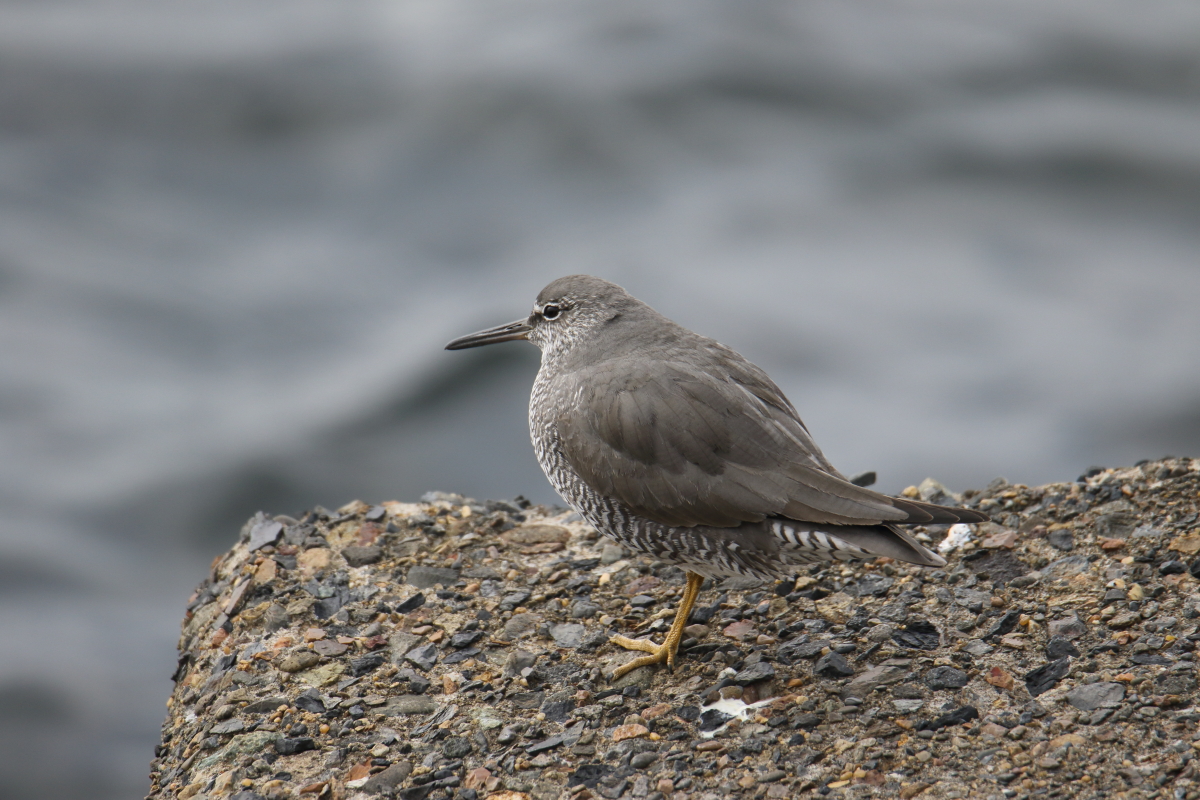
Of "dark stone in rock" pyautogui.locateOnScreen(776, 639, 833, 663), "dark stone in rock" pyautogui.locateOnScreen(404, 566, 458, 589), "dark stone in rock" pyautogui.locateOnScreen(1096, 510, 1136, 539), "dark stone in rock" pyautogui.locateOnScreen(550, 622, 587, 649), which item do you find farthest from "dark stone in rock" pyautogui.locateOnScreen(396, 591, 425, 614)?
"dark stone in rock" pyautogui.locateOnScreen(1096, 510, 1136, 539)

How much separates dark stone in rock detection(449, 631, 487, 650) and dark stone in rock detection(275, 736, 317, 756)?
2.83 ft

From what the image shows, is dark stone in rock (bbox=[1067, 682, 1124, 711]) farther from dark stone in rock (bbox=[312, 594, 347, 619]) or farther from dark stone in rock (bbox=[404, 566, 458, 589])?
dark stone in rock (bbox=[312, 594, 347, 619])

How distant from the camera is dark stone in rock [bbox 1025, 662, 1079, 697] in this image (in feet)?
14.5

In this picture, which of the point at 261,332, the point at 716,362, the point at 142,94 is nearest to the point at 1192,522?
the point at 716,362

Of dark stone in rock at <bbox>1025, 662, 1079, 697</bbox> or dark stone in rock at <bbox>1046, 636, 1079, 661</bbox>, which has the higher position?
dark stone in rock at <bbox>1046, 636, 1079, 661</bbox>

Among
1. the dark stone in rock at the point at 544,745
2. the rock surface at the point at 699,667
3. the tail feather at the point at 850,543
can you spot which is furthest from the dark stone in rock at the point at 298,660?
the tail feather at the point at 850,543

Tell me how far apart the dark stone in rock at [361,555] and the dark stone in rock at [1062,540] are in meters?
3.55

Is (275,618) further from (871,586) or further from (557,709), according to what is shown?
(871,586)

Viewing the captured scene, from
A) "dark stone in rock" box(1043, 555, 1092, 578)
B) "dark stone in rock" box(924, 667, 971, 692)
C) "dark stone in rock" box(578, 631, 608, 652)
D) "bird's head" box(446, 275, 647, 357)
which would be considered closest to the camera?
"dark stone in rock" box(924, 667, 971, 692)

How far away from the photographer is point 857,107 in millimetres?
13250

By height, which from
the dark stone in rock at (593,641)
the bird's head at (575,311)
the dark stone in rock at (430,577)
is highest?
the bird's head at (575,311)

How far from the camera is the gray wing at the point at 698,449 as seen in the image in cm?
474

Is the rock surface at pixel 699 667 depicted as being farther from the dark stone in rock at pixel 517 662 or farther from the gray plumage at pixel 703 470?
the gray plumage at pixel 703 470

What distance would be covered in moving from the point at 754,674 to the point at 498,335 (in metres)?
2.77
